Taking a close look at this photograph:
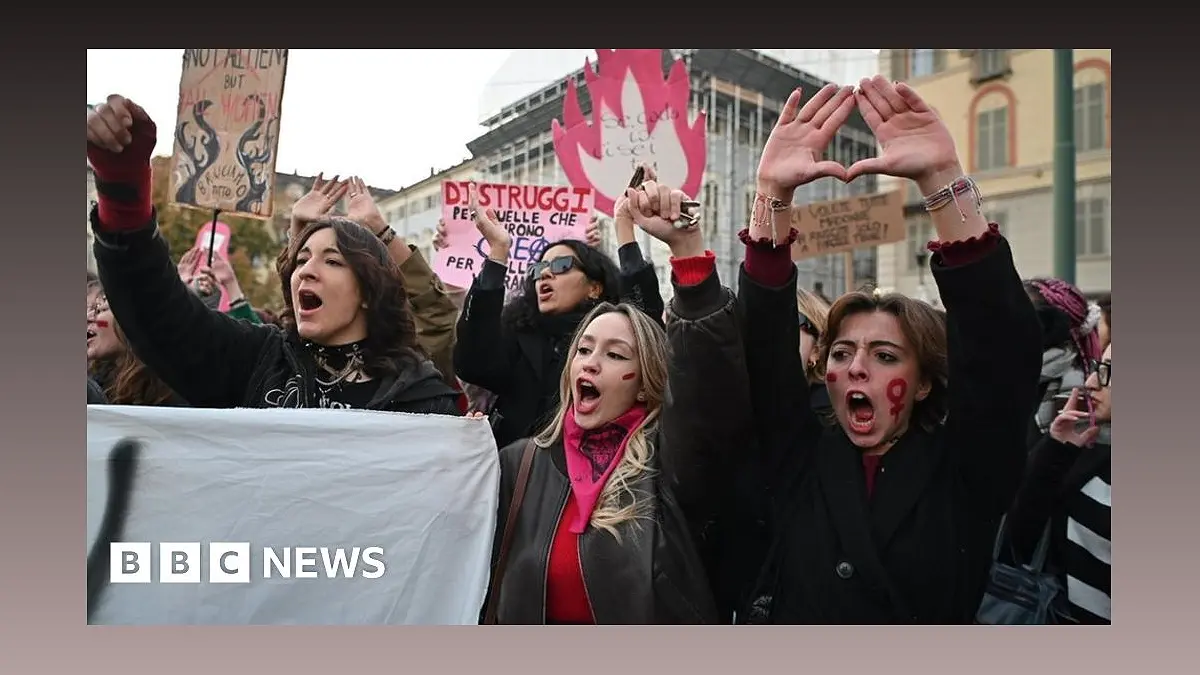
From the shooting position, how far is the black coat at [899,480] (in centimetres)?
358

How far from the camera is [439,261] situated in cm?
559

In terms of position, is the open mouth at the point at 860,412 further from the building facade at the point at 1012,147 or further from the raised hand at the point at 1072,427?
the building facade at the point at 1012,147

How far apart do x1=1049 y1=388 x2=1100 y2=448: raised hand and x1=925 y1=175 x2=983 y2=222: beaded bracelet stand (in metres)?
1.15

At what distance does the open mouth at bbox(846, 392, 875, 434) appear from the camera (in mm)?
3826

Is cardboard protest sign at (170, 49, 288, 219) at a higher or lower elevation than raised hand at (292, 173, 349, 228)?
higher

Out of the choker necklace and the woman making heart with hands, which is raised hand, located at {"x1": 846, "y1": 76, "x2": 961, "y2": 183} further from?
the choker necklace

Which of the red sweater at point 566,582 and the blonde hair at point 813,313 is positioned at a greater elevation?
the blonde hair at point 813,313

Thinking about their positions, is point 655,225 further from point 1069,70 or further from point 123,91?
point 1069,70

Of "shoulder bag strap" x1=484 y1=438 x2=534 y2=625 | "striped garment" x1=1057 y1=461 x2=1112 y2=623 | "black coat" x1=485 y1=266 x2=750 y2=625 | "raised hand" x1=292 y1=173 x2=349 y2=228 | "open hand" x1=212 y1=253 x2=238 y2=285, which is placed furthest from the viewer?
"open hand" x1=212 y1=253 x2=238 y2=285

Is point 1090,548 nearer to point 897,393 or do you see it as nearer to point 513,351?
point 897,393

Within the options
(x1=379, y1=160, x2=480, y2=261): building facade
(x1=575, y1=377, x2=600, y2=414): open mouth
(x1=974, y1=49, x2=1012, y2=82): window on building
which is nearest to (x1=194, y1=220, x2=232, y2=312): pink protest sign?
(x1=379, y1=160, x2=480, y2=261): building facade

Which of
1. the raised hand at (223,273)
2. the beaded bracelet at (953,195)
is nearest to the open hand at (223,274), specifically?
the raised hand at (223,273)

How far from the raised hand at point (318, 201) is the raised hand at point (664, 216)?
4.85 feet
